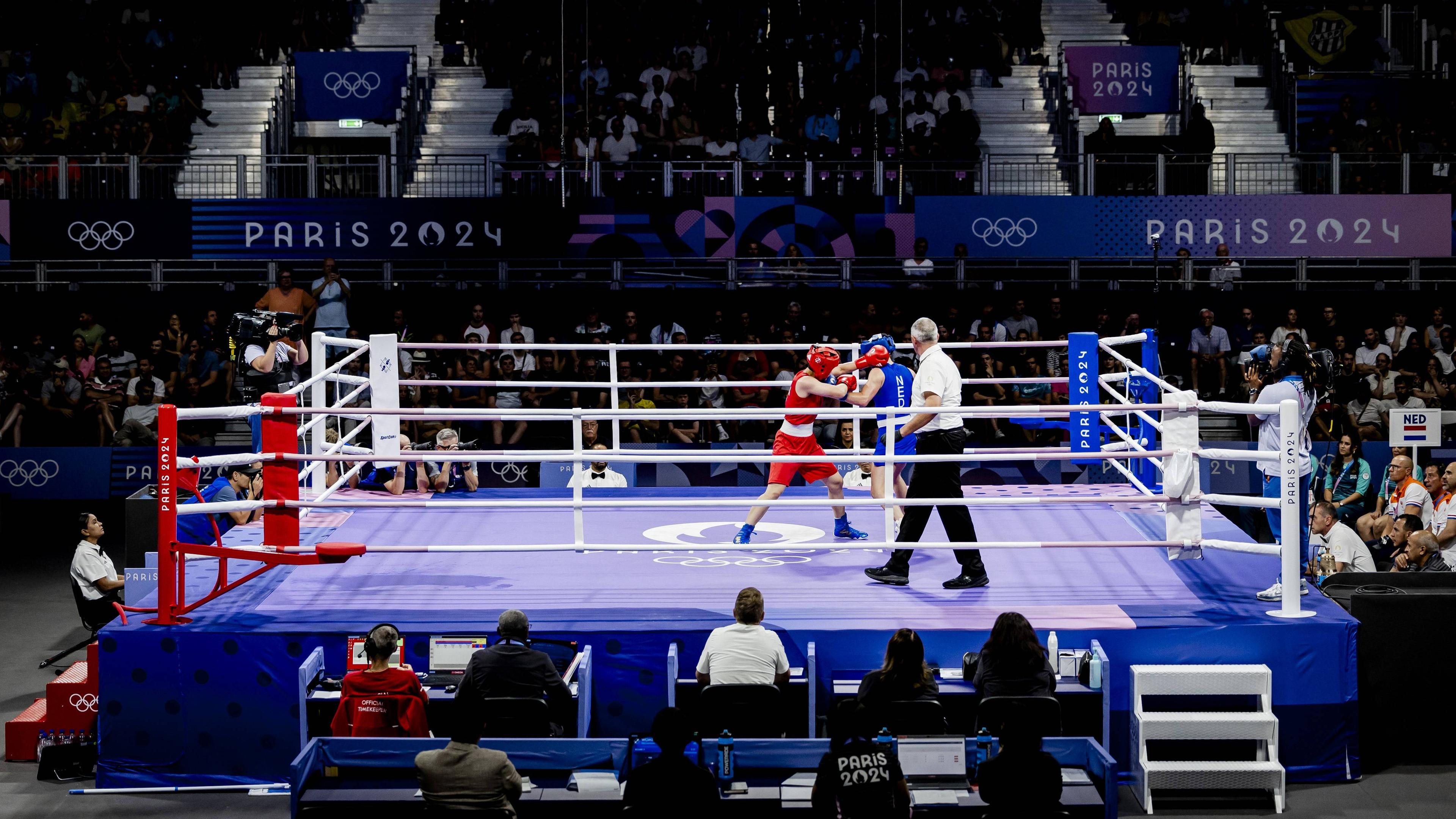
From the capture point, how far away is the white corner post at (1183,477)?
22.5 ft

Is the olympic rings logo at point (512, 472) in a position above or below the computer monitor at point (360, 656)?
above

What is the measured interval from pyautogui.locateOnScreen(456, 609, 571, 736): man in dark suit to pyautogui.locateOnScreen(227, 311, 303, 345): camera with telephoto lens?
10.3 ft

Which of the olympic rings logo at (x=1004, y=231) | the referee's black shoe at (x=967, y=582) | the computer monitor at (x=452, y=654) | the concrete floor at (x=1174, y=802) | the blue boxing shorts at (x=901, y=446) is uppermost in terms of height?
the olympic rings logo at (x=1004, y=231)

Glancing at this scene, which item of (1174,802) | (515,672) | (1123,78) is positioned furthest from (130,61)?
(1174,802)

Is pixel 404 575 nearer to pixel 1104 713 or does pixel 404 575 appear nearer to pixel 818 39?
pixel 1104 713

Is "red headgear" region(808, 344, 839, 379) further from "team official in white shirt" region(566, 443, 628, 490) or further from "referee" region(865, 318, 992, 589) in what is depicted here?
"team official in white shirt" region(566, 443, 628, 490)

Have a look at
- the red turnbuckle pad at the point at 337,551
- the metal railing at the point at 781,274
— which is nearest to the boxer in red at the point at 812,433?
the red turnbuckle pad at the point at 337,551

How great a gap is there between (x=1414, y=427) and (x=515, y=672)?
328 inches

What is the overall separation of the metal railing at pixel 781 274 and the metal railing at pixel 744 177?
2.64 ft

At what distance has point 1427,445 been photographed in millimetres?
12781

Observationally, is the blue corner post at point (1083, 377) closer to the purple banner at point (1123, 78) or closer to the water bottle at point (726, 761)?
the water bottle at point (726, 761)

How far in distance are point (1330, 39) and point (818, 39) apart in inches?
275

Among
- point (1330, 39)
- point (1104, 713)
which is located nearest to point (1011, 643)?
point (1104, 713)

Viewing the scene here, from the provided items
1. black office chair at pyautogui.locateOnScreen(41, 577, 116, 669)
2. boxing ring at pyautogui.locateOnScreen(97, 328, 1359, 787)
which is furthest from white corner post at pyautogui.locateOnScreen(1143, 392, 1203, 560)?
black office chair at pyautogui.locateOnScreen(41, 577, 116, 669)
